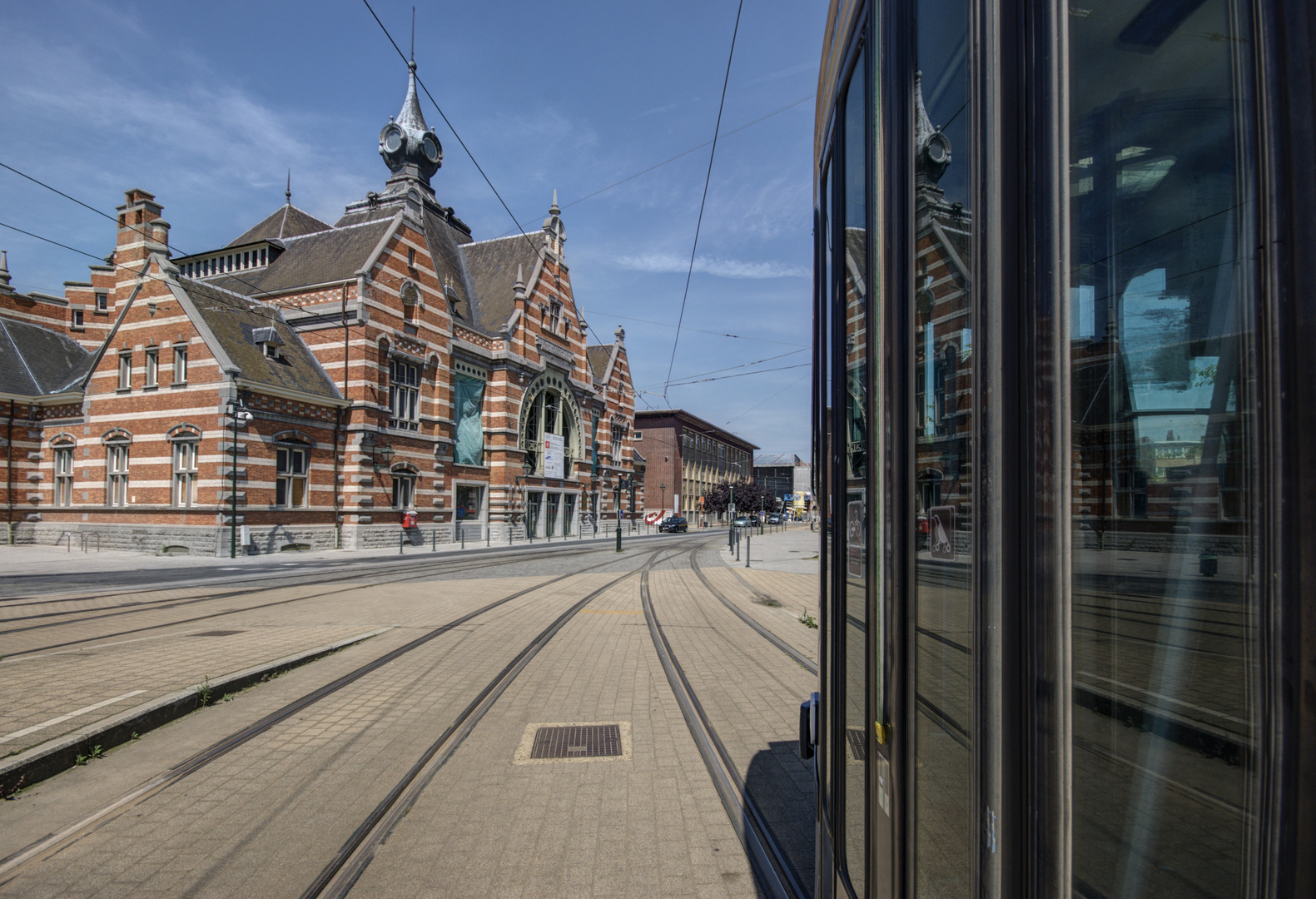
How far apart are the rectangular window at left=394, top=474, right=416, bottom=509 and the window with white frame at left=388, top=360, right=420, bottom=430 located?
6.68ft

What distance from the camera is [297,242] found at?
32.1m

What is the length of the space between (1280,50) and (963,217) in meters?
0.53

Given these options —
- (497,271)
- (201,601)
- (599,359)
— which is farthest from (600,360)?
(201,601)

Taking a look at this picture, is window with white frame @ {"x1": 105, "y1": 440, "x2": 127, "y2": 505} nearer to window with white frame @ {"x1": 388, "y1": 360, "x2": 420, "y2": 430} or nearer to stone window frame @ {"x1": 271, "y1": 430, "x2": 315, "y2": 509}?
stone window frame @ {"x1": 271, "y1": 430, "x2": 315, "y2": 509}

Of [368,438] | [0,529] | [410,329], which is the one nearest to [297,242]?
[410,329]

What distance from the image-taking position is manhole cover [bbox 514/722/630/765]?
175 inches

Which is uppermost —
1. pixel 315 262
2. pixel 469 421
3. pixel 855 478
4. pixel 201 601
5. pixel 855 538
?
pixel 315 262

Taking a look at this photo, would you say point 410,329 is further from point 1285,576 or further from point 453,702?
point 1285,576

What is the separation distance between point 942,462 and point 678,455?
221 ft

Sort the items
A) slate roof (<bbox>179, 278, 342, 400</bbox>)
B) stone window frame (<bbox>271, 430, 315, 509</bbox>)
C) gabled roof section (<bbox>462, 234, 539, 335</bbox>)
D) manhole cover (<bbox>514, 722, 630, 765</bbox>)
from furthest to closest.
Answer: gabled roof section (<bbox>462, 234, 539, 335</bbox>), stone window frame (<bbox>271, 430, 315, 509</bbox>), slate roof (<bbox>179, 278, 342, 400</bbox>), manhole cover (<bbox>514, 722, 630, 765</bbox>)

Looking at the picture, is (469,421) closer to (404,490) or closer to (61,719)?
(404,490)

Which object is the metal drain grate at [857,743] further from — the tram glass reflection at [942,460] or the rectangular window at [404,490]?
the rectangular window at [404,490]

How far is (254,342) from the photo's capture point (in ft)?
81.8

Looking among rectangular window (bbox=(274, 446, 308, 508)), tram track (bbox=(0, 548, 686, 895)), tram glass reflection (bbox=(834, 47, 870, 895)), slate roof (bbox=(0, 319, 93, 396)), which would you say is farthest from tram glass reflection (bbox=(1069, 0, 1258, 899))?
slate roof (bbox=(0, 319, 93, 396))
